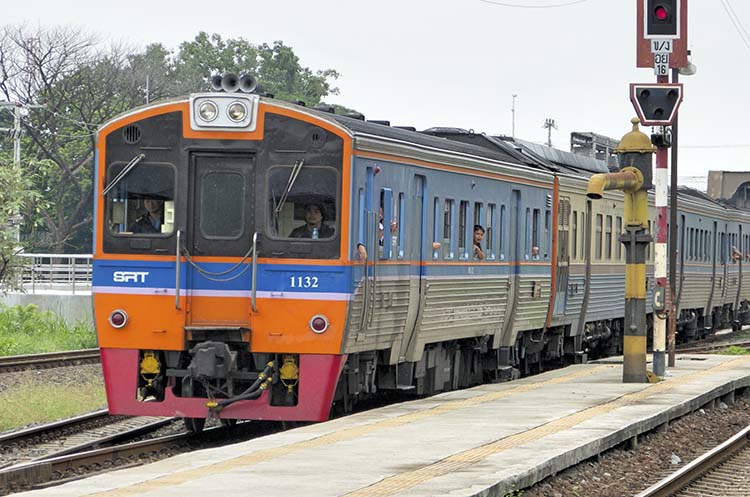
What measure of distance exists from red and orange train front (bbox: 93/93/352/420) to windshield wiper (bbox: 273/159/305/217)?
0.01 meters

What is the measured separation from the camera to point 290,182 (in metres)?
13.9

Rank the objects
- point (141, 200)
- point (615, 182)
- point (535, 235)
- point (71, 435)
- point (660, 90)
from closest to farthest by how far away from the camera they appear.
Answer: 1. point (141, 200)
2. point (71, 435)
3. point (615, 182)
4. point (660, 90)
5. point (535, 235)

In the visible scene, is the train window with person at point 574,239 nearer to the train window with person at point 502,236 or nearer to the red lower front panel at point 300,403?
the train window with person at point 502,236

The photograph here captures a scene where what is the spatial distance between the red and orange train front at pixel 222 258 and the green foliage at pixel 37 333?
1408 centimetres

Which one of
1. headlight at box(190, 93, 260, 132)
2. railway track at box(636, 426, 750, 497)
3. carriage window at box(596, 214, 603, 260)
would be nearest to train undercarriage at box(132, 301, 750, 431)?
headlight at box(190, 93, 260, 132)

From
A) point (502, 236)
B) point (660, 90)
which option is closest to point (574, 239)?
point (502, 236)

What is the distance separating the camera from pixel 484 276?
1870cm

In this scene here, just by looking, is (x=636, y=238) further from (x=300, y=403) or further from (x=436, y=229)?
(x=300, y=403)

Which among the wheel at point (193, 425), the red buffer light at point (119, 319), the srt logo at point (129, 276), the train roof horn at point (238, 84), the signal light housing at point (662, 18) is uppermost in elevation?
the signal light housing at point (662, 18)


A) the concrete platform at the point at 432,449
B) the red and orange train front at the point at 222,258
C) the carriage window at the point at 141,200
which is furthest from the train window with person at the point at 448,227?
the carriage window at the point at 141,200

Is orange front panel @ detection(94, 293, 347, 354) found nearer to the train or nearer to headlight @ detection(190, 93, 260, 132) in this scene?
the train

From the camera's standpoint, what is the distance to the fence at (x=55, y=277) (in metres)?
37.1

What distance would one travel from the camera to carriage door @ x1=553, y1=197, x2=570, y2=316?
22.5m

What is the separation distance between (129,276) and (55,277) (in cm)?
3093
